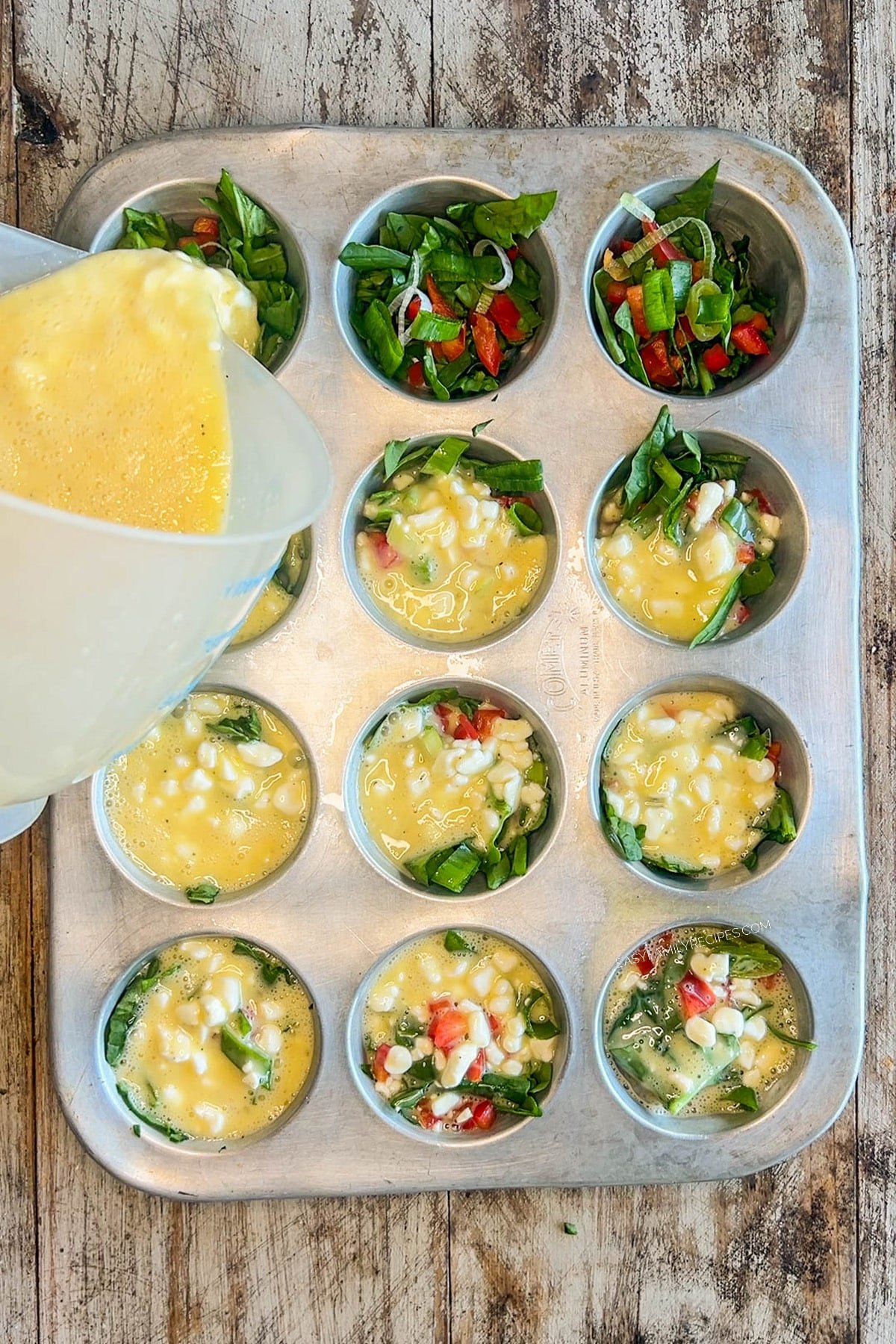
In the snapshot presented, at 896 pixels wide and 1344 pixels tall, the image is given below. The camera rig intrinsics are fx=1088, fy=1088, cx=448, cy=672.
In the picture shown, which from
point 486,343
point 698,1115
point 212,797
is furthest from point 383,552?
point 698,1115

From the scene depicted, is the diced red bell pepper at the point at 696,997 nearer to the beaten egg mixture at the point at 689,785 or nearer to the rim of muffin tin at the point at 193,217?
the beaten egg mixture at the point at 689,785

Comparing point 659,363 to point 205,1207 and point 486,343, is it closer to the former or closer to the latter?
point 486,343

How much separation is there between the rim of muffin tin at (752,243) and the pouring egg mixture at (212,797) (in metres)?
1.11

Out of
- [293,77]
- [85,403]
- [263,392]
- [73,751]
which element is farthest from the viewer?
[293,77]

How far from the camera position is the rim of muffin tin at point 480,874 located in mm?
2332

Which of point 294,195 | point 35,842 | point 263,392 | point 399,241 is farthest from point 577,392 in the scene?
point 35,842

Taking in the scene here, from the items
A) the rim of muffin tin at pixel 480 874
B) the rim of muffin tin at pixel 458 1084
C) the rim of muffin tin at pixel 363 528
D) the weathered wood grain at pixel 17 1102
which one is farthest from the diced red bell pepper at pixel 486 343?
the weathered wood grain at pixel 17 1102

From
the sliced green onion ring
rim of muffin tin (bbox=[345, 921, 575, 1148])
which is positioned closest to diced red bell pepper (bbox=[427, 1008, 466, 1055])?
rim of muffin tin (bbox=[345, 921, 575, 1148])

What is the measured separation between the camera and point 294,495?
Answer: 5.13ft

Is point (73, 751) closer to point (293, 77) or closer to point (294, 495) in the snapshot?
point (294, 495)

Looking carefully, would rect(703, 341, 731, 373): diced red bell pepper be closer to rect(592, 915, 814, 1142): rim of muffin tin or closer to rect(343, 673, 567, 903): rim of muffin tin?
rect(343, 673, 567, 903): rim of muffin tin

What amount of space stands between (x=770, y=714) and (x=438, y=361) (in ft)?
3.51

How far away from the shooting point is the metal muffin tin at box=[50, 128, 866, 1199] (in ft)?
7.51

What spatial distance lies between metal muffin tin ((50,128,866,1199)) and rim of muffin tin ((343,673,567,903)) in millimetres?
15
